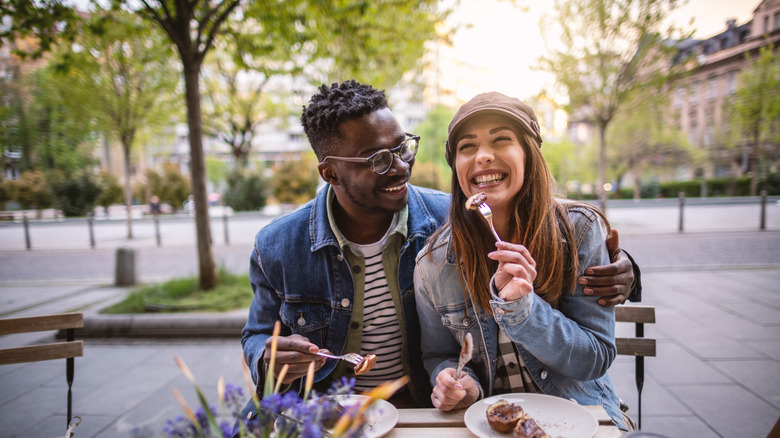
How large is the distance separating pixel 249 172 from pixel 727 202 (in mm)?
20776

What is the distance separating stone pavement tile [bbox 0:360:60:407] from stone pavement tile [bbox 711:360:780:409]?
18.2ft

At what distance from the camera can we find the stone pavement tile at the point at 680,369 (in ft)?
11.3

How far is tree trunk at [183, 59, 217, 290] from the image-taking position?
5.39 metres

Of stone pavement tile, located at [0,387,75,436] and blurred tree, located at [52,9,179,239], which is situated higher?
blurred tree, located at [52,9,179,239]

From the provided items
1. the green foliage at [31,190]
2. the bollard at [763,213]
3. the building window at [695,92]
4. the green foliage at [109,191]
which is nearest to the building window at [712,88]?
the building window at [695,92]

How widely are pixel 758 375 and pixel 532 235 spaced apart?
3.32 metres

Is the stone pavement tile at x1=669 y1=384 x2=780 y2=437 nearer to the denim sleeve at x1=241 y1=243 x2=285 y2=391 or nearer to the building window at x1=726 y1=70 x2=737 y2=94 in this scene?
the denim sleeve at x1=241 y1=243 x2=285 y2=391

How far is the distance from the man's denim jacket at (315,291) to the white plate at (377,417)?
52 cm

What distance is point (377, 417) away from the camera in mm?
1359

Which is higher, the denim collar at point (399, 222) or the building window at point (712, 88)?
the building window at point (712, 88)

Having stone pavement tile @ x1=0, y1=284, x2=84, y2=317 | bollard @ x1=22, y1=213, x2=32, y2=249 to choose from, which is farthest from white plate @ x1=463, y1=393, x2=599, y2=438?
bollard @ x1=22, y1=213, x2=32, y2=249

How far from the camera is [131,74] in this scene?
1103 cm

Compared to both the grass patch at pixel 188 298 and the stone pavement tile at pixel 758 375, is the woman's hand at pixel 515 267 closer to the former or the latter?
the stone pavement tile at pixel 758 375

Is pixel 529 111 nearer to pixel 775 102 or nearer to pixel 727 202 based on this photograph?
pixel 775 102
